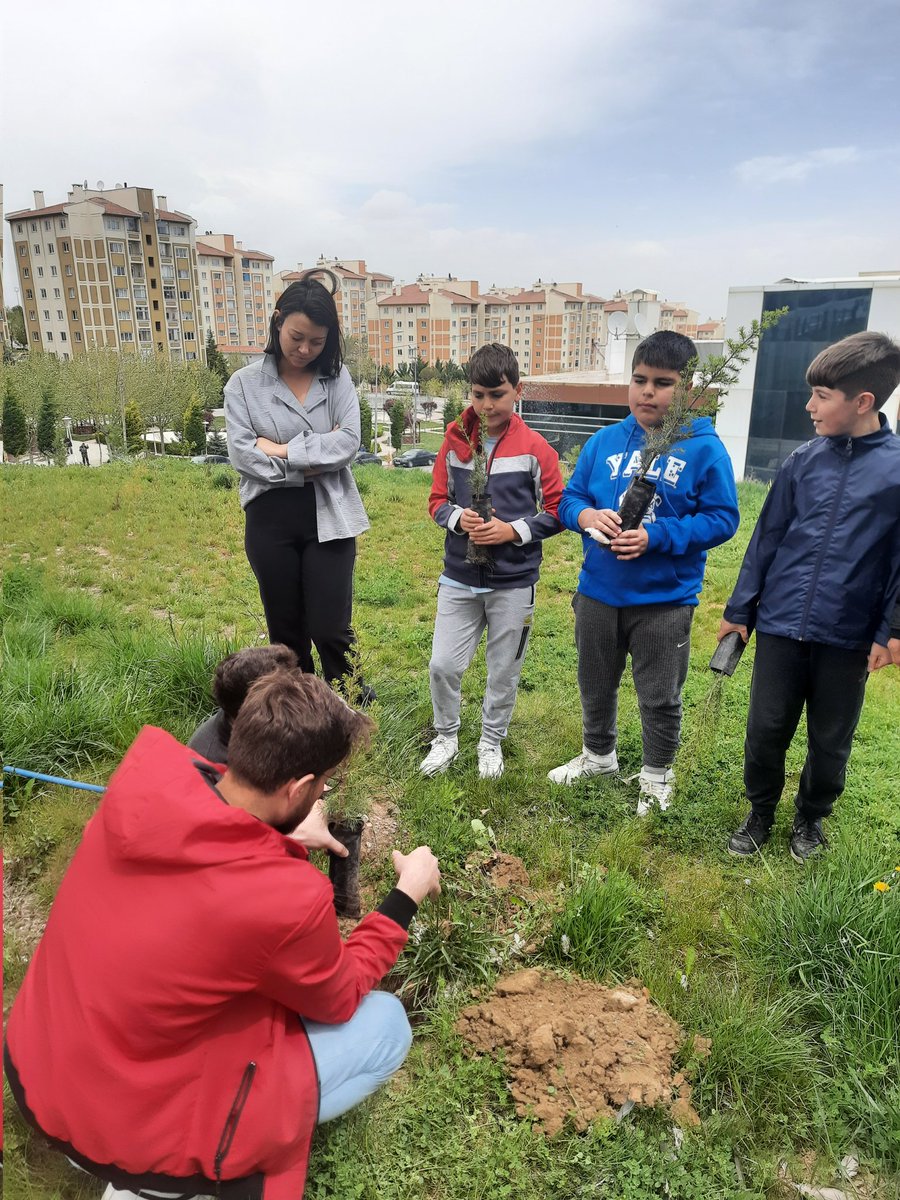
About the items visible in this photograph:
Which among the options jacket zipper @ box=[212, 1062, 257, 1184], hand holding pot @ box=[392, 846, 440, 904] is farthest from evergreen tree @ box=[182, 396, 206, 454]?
jacket zipper @ box=[212, 1062, 257, 1184]

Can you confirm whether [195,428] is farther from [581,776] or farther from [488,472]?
[581,776]

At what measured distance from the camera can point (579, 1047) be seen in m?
1.88

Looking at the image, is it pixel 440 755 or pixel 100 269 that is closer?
pixel 440 755

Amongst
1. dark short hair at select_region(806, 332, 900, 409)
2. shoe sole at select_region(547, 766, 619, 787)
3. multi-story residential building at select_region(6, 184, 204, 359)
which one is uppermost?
multi-story residential building at select_region(6, 184, 204, 359)

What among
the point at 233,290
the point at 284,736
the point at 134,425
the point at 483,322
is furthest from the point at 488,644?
the point at 483,322

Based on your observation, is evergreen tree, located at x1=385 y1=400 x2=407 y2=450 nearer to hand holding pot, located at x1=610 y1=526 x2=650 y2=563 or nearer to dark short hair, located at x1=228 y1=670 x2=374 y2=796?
hand holding pot, located at x1=610 y1=526 x2=650 y2=563

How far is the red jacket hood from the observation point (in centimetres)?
131

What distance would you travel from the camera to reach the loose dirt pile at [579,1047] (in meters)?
1.78

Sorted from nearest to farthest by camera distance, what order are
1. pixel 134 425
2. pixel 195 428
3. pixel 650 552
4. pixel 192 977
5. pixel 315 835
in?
pixel 192 977, pixel 315 835, pixel 650 552, pixel 134 425, pixel 195 428

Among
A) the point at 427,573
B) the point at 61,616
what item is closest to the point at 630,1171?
the point at 61,616

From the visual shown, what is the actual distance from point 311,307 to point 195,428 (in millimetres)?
27577

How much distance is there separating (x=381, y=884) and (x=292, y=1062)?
39.4 inches

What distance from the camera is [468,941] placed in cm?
220

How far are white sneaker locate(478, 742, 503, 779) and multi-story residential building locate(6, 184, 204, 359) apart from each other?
21.5 m
